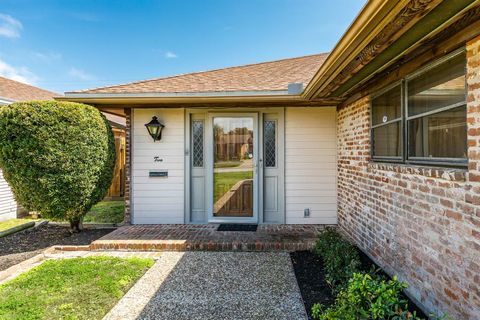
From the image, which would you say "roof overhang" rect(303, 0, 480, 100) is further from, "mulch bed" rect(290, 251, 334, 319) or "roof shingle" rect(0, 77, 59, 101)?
"roof shingle" rect(0, 77, 59, 101)

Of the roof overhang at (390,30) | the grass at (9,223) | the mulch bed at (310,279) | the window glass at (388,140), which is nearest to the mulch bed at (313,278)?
the mulch bed at (310,279)

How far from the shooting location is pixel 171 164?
537 cm

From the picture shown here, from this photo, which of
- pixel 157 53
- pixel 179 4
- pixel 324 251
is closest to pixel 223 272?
pixel 324 251

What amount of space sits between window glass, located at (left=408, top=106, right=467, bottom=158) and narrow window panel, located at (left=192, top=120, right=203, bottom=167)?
3644 millimetres

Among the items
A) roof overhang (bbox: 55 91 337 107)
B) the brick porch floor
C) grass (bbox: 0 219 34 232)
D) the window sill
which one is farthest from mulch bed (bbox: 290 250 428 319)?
grass (bbox: 0 219 34 232)

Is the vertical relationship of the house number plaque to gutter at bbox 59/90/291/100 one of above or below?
below

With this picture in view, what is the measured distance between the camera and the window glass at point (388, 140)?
10.2 feet

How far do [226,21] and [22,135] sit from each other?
283 inches

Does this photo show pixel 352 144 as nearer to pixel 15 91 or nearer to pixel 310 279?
pixel 310 279

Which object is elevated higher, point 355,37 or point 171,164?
point 355,37

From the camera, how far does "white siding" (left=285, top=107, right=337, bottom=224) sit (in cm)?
528

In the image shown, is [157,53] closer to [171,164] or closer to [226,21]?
[226,21]

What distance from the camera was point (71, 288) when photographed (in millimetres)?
3002

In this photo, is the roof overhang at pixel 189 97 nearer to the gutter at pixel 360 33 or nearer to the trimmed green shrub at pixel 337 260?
the gutter at pixel 360 33
